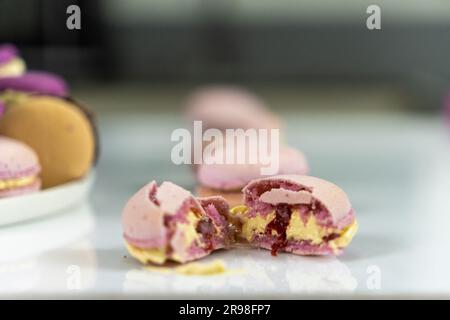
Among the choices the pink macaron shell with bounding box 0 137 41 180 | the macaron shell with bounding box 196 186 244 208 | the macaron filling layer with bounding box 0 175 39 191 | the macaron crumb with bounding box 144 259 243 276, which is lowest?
the macaron crumb with bounding box 144 259 243 276

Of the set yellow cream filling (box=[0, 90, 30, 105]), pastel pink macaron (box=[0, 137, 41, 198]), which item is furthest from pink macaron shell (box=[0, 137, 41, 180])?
yellow cream filling (box=[0, 90, 30, 105])

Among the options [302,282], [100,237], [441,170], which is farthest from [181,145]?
[441,170]

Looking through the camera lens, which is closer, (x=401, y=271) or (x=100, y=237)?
(x=401, y=271)

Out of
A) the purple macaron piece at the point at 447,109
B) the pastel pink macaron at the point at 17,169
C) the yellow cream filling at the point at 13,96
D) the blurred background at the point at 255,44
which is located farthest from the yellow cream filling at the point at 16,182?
the blurred background at the point at 255,44

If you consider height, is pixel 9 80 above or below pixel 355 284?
above

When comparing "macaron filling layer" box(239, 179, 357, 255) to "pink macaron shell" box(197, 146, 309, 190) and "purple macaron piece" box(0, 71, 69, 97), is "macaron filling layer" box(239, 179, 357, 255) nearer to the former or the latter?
"pink macaron shell" box(197, 146, 309, 190)

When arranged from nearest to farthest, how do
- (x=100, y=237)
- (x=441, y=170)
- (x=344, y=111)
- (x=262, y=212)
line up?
(x=262, y=212) → (x=100, y=237) → (x=441, y=170) → (x=344, y=111)

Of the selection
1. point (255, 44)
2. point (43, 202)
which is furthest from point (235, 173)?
point (255, 44)
